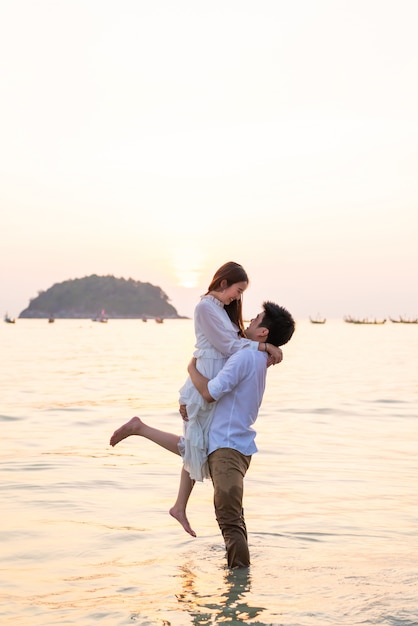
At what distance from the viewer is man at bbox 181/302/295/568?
5.85m

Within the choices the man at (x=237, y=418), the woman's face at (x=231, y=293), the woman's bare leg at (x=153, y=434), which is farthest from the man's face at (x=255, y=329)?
the woman's bare leg at (x=153, y=434)

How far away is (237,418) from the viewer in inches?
234

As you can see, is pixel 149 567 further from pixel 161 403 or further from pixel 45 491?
pixel 161 403

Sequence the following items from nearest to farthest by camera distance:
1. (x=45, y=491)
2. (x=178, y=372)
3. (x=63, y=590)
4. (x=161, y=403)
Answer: (x=63, y=590)
(x=45, y=491)
(x=161, y=403)
(x=178, y=372)

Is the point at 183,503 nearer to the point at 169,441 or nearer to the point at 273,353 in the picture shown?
the point at 169,441

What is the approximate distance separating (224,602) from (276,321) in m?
1.91

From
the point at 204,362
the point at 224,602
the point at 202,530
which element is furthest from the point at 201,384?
the point at 202,530

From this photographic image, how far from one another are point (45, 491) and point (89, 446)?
356 cm

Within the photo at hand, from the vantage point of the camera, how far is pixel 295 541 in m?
7.40

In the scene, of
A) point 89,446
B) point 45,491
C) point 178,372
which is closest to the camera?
point 45,491

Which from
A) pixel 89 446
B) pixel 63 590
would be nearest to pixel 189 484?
pixel 63 590

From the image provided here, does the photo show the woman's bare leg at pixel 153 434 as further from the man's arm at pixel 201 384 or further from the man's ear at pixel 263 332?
the man's ear at pixel 263 332

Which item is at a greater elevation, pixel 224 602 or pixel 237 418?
pixel 237 418

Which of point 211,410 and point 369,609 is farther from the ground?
point 211,410
